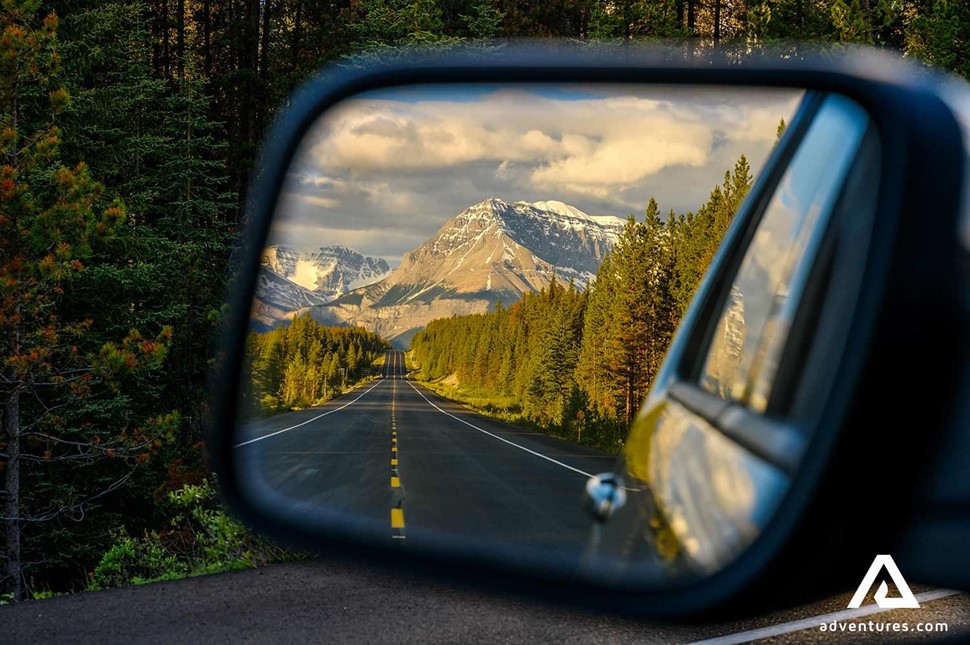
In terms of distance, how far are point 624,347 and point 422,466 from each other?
1.23ft

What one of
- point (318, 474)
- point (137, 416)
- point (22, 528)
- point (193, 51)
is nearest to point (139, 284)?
point (137, 416)

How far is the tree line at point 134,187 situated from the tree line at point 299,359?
1046cm

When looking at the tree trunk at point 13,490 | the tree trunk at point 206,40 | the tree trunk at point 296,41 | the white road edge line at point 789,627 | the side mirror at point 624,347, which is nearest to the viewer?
the side mirror at point 624,347

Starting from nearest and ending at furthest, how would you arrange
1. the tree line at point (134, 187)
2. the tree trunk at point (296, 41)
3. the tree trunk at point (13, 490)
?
the tree line at point (134, 187) < the tree trunk at point (13, 490) < the tree trunk at point (296, 41)

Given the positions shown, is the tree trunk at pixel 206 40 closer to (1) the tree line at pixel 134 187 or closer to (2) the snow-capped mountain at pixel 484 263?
(1) the tree line at pixel 134 187

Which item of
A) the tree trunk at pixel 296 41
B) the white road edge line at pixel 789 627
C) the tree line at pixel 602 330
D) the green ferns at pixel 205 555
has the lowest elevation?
the green ferns at pixel 205 555

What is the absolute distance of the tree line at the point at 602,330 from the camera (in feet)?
4.91

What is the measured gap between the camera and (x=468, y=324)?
1619 millimetres

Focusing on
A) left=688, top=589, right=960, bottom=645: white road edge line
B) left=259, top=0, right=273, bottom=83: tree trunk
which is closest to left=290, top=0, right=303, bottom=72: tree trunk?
left=259, top=0, right=273, bottom=83: tree trunk

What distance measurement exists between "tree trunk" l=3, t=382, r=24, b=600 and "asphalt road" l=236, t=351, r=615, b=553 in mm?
19154

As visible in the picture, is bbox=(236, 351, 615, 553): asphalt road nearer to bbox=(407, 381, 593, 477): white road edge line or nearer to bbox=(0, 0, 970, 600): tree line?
bbox=(407, 381, 593, 477): white road edge line

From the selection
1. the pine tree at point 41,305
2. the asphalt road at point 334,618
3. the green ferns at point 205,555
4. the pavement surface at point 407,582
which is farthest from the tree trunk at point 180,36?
the pavement surface at point 407,582

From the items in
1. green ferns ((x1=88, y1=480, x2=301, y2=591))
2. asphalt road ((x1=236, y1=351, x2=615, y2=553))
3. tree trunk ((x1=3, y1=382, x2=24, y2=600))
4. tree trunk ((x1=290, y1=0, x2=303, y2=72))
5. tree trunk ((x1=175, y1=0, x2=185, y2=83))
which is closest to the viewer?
asphalt road ((x1=236, y1=351, x2=615, y2=553))

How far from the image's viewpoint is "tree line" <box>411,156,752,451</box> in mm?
1497
